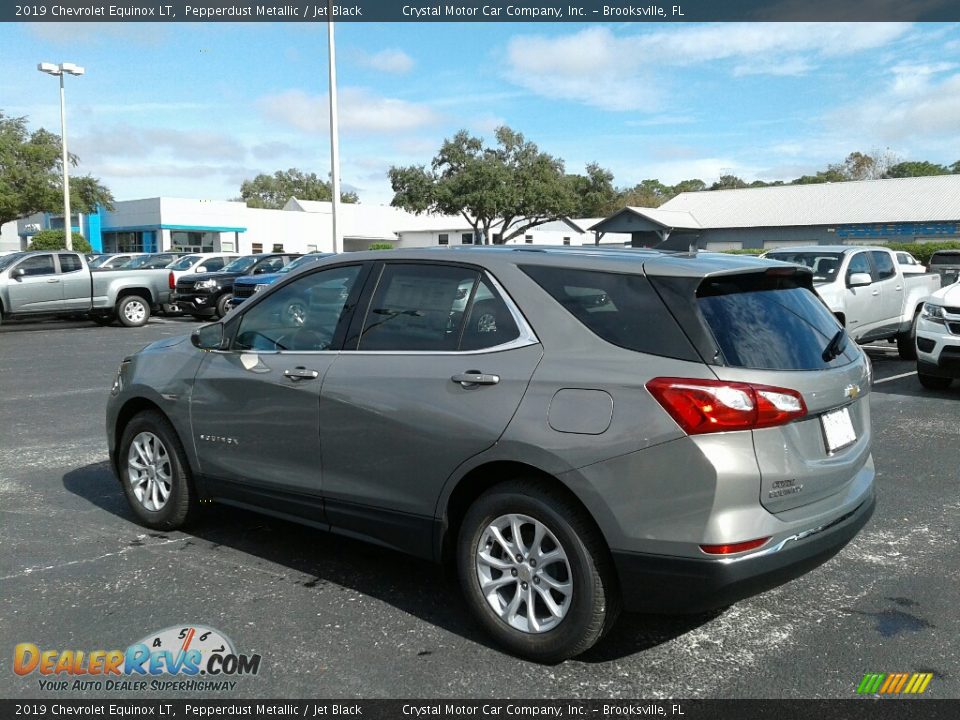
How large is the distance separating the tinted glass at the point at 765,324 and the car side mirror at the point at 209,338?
288cm

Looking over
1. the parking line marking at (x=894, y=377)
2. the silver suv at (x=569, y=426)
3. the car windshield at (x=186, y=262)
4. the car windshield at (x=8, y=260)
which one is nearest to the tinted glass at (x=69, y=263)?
the car windshield at (x=8, y=260)

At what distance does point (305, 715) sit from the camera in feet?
10.7

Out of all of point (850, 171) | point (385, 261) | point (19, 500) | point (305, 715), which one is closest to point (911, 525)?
point (385, 261)

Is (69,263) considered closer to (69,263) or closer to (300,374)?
(69,263)

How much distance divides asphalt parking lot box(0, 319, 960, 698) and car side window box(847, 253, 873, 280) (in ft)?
22.8

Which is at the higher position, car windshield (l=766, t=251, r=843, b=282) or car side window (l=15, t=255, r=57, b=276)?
car side window (l=15, t=255, r=57, b=276)

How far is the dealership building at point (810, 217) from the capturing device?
44.9m

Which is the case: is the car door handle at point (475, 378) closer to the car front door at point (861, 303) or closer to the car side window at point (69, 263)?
the car front door at point (861, 303)

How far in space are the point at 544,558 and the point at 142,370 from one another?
3071mm

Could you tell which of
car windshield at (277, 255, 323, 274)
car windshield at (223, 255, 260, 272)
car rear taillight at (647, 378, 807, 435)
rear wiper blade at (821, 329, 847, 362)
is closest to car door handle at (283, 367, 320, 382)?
car windshield at (277, 255, 323, 274)

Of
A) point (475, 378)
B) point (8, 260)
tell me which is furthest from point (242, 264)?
point (475, 378)

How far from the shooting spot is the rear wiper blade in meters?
3.80

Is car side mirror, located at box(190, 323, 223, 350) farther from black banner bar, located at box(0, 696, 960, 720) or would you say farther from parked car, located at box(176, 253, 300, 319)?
parked car, located at box(176, 253, 300, 319)

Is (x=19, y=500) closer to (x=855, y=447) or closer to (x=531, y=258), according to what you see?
(x=531, y=258)
